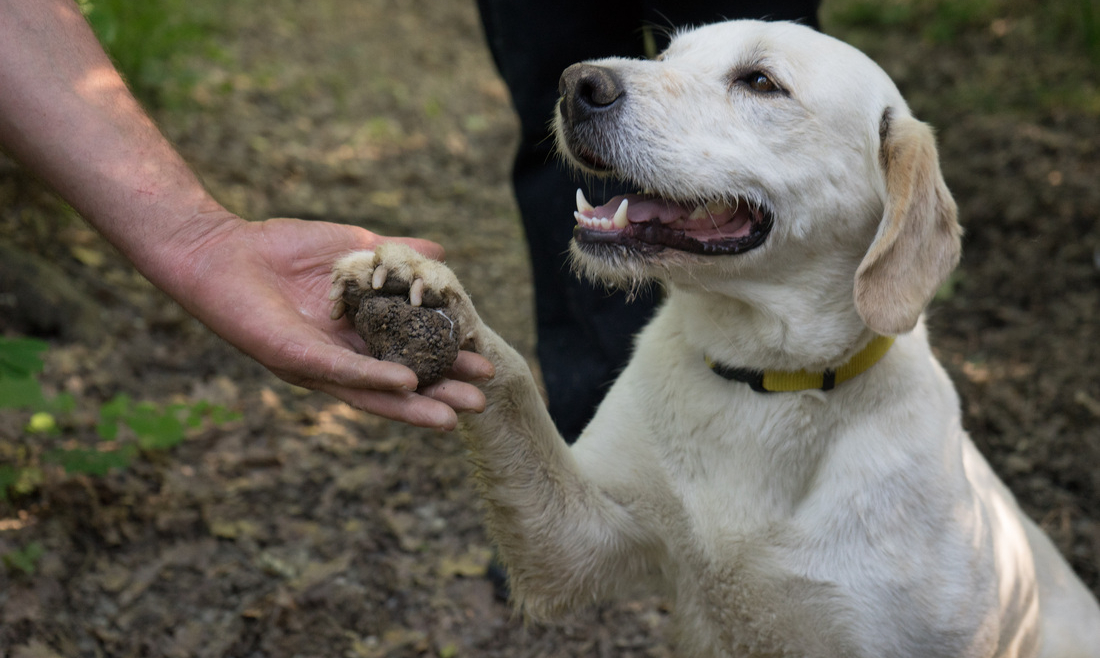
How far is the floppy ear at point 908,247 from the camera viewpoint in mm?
2072

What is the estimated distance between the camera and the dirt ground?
2998 millimetres

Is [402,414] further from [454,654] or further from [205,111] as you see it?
[205,111]

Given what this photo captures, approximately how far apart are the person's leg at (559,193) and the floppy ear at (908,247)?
3.90 feet

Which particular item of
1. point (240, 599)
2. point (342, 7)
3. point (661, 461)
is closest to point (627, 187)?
point (661, 461)

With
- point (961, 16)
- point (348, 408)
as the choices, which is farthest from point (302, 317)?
point (961, 16)

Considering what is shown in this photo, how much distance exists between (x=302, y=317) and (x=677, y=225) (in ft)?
3.16

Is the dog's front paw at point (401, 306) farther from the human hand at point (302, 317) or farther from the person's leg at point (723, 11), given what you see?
the person's leg at point (723, 11)

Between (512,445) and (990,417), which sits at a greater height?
(512,445)

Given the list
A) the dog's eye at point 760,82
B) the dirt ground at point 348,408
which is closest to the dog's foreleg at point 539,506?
the dirt ground at point 348,408

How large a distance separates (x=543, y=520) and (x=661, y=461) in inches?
13.9

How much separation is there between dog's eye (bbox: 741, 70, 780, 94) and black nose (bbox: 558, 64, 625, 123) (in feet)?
1.16

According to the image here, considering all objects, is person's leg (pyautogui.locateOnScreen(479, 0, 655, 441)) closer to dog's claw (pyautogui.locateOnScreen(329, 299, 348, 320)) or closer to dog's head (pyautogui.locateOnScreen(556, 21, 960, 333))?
dog's head (pyautogui.locateOnScreen(556, 21, 960, 333))

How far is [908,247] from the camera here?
2.11 meters

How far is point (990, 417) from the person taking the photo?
420 centimetres
